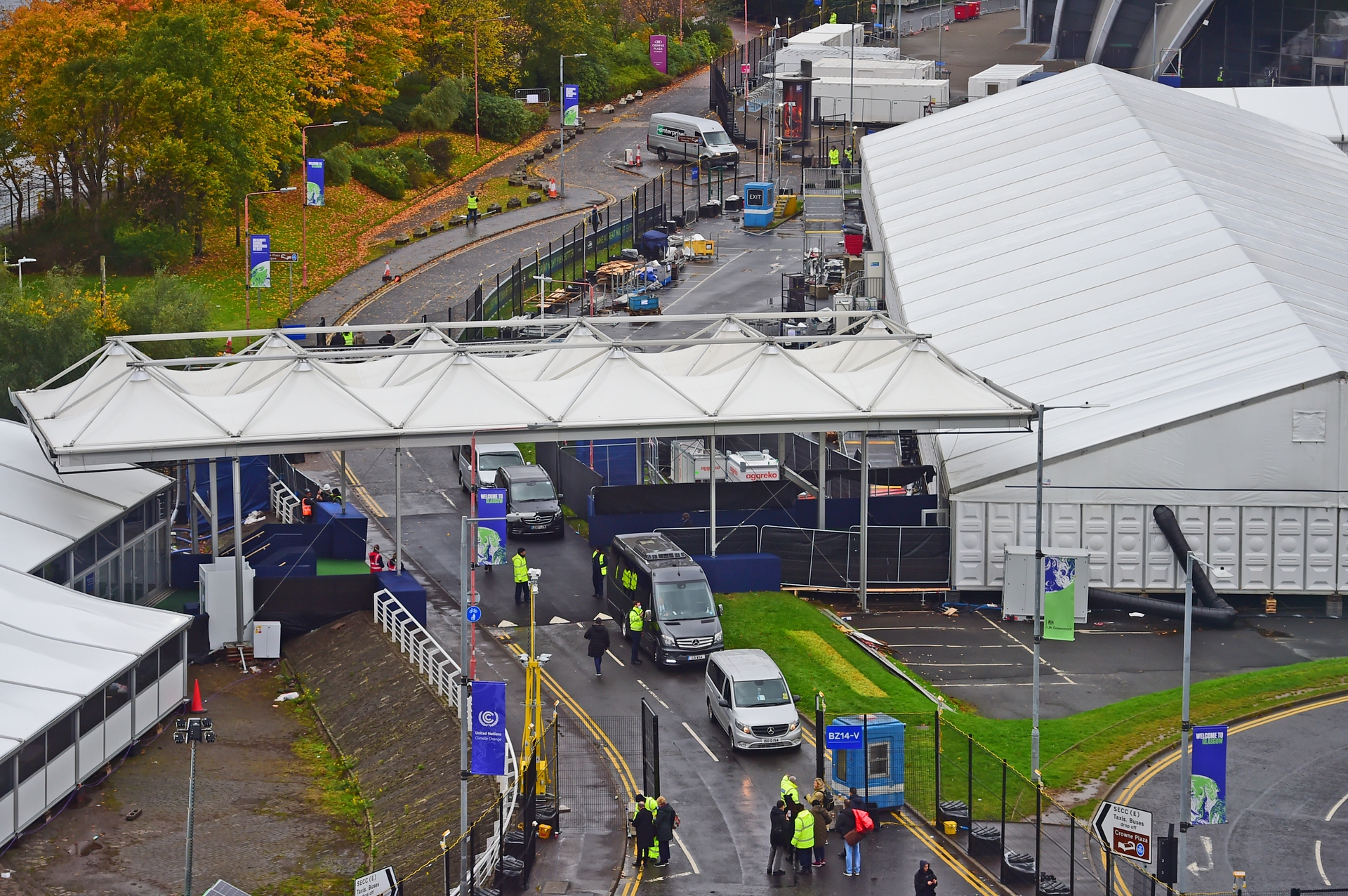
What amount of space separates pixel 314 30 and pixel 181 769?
239ft

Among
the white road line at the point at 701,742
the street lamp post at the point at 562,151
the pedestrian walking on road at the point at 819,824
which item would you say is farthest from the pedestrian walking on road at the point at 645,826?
the street lamp post at the point at 562,151

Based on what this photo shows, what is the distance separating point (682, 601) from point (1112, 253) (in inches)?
1047

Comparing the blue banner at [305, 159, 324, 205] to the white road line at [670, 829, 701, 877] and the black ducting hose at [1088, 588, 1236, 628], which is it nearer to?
the black ducting hose at [1088, 588, 1236, 628]

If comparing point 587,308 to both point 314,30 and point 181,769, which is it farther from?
point 181,769

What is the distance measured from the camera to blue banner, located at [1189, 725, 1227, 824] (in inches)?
1271

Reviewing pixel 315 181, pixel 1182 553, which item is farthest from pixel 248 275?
pixel 1182 553

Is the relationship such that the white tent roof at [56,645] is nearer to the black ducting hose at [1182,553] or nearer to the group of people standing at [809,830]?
the group of people standing at [809,830]

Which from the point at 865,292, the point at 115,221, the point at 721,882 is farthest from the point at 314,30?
the point at 721,882

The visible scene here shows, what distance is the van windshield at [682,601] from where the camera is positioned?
1737 inches

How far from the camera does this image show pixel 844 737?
35.0 meters

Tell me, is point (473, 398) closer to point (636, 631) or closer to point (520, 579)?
point (520, 579)

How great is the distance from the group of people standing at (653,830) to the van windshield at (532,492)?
2342 cm

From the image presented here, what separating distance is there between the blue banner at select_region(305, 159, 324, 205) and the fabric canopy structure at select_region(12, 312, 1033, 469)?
3266cm

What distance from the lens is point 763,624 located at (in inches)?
1827
